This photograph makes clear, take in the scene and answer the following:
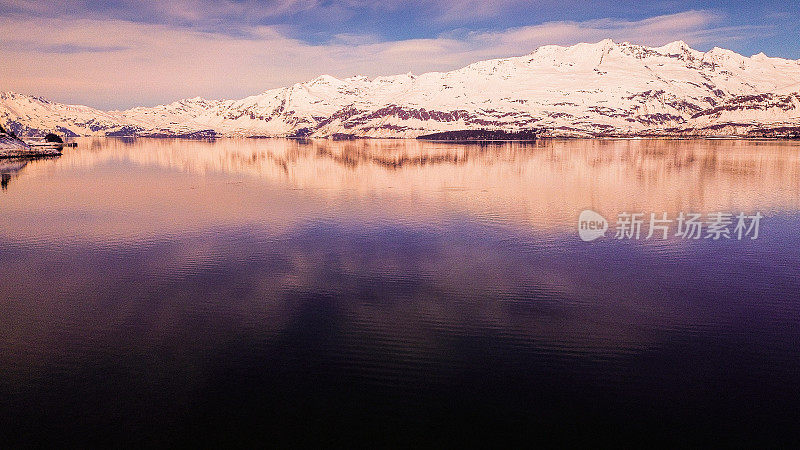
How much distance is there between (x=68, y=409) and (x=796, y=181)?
111761 mm

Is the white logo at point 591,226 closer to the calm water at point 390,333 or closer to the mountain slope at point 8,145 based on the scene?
the calm water at point 390,333

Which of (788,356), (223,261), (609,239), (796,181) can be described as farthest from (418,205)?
(796,181)

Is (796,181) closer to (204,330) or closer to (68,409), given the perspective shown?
(204,330)

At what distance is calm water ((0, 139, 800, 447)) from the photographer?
18.2 meters

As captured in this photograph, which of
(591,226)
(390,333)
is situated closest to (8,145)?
(591,226)

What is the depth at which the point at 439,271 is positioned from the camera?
35.5 meters

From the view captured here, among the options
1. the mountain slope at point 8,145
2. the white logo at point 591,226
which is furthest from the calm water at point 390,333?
the mountain slope at point 8,145

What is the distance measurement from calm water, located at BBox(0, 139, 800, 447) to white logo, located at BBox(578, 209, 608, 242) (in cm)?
142

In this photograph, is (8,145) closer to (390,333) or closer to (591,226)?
(591,226)

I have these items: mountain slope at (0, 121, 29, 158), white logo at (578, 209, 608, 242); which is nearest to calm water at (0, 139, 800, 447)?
white logo at (578, 209, 608, 242)

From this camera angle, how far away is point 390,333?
24.9 m

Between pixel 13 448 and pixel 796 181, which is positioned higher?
pixel 796 181

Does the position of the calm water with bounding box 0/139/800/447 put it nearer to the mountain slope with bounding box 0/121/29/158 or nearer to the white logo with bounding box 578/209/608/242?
the white logo with bounding box 578/209/608/242

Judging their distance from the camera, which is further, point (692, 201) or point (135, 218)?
point (692, 201)
